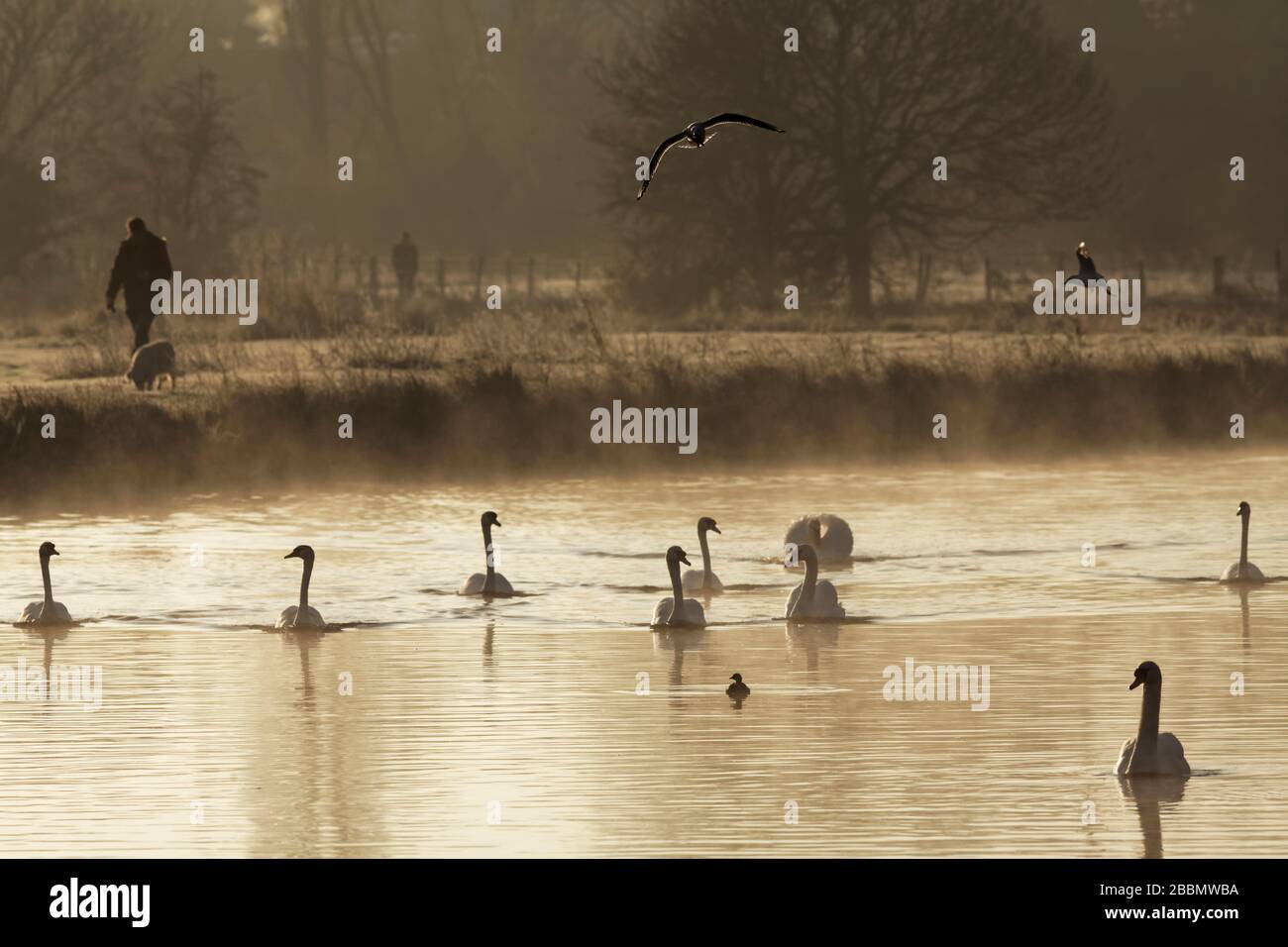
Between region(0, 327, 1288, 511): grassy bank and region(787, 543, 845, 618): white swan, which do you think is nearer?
region(787, 543, 845, 618): white swan

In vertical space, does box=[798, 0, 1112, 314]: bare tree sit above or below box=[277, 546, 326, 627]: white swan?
above

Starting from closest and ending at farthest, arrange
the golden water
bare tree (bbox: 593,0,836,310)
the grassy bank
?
the golden water, the grassy bank, bare tree (bbox: 593,0,836,310)

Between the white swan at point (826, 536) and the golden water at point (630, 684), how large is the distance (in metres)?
0.25

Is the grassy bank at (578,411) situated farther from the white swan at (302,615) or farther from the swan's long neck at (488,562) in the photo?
the white swan at (302,615)

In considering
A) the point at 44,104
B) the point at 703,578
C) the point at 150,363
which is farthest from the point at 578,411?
the point at 44,104

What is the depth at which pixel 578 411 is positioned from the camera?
101 feet

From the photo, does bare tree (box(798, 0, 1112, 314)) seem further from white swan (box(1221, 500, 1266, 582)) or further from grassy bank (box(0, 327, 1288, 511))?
white swan (box(1221, 500, 1266, 582))

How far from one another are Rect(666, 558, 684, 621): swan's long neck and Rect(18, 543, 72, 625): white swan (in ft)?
14.8

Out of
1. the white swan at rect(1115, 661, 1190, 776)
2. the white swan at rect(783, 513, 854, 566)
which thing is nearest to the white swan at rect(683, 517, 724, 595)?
the white swan at rect(783, 513, 854, 566)

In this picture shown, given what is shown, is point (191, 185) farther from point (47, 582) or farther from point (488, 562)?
point (47, 582)

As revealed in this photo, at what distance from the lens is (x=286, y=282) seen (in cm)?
4519

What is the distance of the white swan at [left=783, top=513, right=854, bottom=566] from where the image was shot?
74.0 feet
